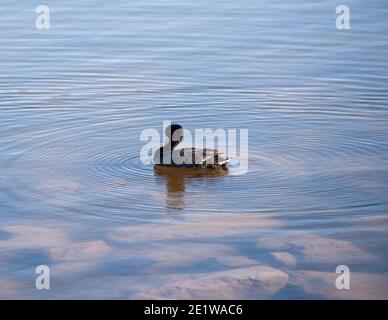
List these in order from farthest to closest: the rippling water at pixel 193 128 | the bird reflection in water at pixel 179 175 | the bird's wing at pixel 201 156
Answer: the bird's wing at pixel 201 156 < the bird reflection in water at pixel 179 175 < the rippling water at pixel 193 128

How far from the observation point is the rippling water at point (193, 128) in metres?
8.05

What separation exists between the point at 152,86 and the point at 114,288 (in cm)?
720

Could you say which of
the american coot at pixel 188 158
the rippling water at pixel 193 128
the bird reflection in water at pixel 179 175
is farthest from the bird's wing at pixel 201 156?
the rippling water at pixel 193 128

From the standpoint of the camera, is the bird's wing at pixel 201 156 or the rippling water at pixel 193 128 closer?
the rippling water at pixel 193 128

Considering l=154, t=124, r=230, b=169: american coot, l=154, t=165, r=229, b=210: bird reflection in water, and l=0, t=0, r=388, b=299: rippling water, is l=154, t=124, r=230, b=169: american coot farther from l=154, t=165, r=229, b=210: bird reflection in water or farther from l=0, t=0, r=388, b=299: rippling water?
l=0, t=0, r=388, b=299: rippling water

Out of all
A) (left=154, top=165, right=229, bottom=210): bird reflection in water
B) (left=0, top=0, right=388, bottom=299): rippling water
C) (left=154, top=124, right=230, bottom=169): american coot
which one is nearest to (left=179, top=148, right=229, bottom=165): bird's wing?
(left=154, top=124, right=230, bottom=169): american coot

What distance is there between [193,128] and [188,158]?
1507 millimetres

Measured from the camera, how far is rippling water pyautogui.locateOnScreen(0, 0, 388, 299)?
8.05 meters

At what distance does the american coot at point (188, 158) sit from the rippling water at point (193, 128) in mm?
206

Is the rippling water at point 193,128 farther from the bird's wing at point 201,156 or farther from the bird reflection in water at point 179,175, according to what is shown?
the bird's wing at point 201,156

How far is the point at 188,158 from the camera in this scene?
10867 millimetres
